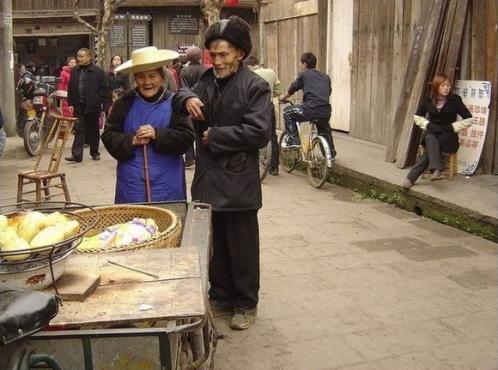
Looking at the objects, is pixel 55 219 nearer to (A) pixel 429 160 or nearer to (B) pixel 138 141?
(B) pixel 138 141

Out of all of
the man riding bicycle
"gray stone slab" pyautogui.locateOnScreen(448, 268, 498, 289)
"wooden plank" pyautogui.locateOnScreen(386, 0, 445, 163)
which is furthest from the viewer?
the man riding bicycle

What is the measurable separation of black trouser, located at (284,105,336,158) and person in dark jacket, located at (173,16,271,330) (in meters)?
4.95

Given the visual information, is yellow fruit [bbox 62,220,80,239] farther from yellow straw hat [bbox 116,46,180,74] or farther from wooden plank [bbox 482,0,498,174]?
wooden plank [bbox 482,0,498,174]

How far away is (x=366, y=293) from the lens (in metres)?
4.87

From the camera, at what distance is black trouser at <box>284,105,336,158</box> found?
9242 mm

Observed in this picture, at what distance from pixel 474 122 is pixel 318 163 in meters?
2.14

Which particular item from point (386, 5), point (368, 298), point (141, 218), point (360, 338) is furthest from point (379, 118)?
point (141, 218)

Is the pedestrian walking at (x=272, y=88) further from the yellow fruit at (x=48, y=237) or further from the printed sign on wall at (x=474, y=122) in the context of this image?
the yellow fruit at (x=48, y=237)

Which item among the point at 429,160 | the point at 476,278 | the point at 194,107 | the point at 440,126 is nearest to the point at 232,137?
the point at 194,107

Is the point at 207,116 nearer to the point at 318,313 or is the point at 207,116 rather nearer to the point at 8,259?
the point at 318,313

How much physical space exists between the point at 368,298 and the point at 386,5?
21.7ft

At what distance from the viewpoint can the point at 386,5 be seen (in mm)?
10109

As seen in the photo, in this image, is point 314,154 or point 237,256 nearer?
point 237,256

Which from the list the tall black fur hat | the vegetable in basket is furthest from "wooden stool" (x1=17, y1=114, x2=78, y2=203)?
the vegetable in basket
